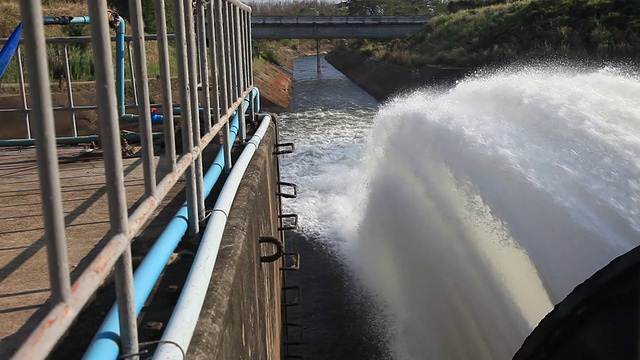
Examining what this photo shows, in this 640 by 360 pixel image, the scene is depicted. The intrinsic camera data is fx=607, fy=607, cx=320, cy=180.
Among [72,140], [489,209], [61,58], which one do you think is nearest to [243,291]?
[72,140]

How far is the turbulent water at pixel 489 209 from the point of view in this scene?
541 centimetres

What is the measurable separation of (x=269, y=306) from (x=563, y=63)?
22.6m

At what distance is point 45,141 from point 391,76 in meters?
33.6

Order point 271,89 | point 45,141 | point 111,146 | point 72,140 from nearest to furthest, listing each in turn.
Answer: point 45,141 → point 111,146 → point 72,140 → point 271,89

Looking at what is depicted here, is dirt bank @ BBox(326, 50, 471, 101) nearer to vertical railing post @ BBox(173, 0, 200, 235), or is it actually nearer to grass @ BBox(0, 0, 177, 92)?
grass @ BBox(0, 0, 177, 92)

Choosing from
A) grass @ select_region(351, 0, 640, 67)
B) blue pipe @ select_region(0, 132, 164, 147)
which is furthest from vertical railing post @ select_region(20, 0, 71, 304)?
grass @ select_region(351, 0, 640, 67)

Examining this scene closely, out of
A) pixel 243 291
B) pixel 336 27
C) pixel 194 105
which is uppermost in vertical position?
pixel 336 27

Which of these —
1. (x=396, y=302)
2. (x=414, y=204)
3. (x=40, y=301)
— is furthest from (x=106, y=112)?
(x=414, y=204)

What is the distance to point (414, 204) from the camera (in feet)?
27.8

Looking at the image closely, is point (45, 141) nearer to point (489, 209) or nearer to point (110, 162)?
point (110, 162)

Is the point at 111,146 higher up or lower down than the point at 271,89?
higher up

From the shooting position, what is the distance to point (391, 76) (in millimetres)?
34031

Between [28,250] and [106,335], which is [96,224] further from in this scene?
[106,335]

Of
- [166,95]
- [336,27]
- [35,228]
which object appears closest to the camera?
[166,95]
